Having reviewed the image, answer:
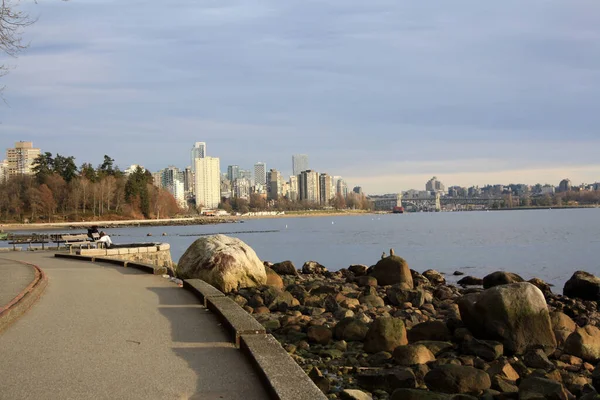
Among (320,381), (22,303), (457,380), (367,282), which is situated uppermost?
(22,303)

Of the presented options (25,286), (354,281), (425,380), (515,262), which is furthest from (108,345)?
(515,262)

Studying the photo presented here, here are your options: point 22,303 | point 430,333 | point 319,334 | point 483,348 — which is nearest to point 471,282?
point 430,333

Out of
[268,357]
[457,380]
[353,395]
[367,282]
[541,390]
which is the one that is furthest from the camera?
[367,282]

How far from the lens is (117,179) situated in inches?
6078

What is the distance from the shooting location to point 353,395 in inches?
311

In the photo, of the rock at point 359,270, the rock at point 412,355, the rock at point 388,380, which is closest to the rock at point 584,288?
the rock at point 359,270

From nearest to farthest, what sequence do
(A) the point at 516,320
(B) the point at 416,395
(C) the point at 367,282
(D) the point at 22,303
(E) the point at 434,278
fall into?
(B) the point at 416,395
(D) the point at 22,303
(A) the point at 516,320
(C) the point at 367,282
(E) the point at 434,278

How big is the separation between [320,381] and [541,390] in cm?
305

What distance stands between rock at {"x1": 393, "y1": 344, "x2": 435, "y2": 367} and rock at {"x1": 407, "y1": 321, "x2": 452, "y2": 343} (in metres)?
1.47

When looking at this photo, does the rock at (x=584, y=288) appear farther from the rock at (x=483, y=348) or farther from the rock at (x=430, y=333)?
the rock at (x=483, y=348)

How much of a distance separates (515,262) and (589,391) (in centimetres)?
3348

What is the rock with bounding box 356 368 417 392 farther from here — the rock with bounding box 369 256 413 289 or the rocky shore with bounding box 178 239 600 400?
the rock with bounding box 369 256 413 289

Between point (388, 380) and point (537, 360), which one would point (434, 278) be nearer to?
point (537, 360)

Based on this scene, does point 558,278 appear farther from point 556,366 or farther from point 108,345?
point 108,345
